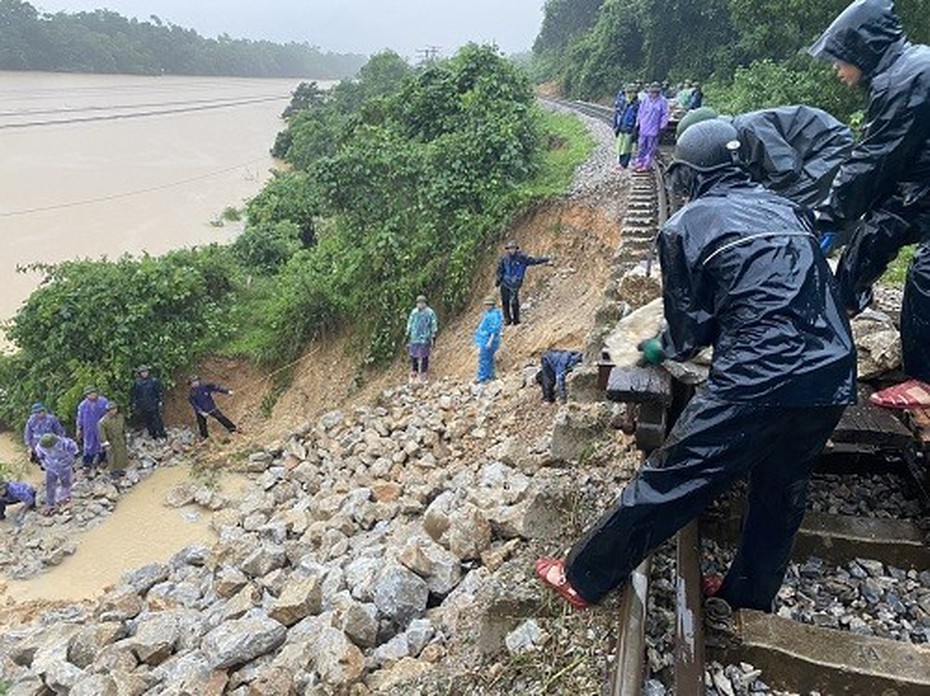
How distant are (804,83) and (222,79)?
82.0 m

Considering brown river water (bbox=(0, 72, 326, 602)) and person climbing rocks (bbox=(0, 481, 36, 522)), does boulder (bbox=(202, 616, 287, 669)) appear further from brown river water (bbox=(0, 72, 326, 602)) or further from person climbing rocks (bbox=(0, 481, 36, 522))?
person climbing rocks (bbox=(0, 481, 36, 522))

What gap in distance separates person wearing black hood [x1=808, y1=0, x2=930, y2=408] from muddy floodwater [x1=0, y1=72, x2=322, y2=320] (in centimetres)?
2056

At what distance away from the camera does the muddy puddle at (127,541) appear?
811cm

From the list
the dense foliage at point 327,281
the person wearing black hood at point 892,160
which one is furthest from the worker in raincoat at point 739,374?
the dense foliage at point 327,281

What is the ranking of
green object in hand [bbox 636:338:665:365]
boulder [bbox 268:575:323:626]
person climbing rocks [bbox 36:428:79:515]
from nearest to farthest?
green object in hand [bbox 636:338:665:365] < boulder [bbox 268:575:323:626] < person climbing rocks [bbox 36:428:79:515]

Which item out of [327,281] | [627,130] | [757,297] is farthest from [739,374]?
[327,281]

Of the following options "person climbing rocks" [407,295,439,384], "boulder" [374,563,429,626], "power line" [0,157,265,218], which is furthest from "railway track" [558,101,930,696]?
"power line" [0,157,265,218]

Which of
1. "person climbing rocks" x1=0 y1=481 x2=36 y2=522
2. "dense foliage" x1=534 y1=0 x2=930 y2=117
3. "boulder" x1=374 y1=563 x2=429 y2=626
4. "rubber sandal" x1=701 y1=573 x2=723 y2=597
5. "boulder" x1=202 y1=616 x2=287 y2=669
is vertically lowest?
"person climbing rocks" x1=0 y1=481 x2=36 y2=522

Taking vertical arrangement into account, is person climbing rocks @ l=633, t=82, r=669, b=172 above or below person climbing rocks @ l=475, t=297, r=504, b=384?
above

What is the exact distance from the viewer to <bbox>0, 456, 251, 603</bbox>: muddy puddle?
811 cm

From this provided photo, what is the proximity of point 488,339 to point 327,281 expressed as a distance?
5.08m

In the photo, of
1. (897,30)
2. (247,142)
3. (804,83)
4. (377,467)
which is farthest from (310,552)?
(247,142)

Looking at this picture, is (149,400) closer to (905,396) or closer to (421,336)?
(421,336)

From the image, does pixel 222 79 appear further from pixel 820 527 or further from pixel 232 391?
pixel 820 527
